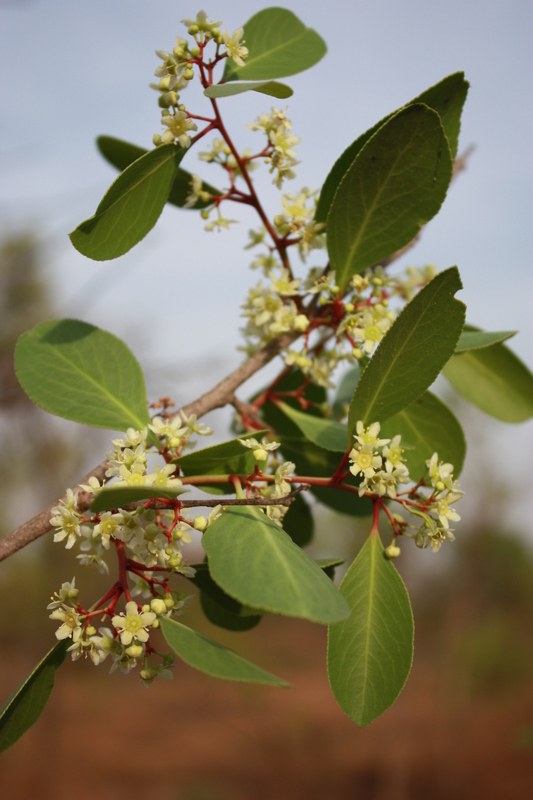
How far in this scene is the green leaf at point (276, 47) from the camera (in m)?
1.00

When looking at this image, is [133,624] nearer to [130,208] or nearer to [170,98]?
[130,208]

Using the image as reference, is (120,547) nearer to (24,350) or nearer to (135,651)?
(135,651)

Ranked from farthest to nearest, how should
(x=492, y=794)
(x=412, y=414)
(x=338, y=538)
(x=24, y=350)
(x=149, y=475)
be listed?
1. (x=338, y=538)
2. (x=492, y=794)
3. (x=412, y=414)
4. (x=24, y=350)
5. (x=149, y=475)

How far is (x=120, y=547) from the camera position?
79 centimetres

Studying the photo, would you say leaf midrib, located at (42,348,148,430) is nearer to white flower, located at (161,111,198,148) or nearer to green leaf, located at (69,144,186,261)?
green leaf, located at (69,144,186,261)

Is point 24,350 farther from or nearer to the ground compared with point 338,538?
farther from the ground

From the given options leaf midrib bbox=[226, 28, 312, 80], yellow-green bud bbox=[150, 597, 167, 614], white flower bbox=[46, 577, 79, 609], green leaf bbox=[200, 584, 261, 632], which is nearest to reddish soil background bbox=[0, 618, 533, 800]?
green leaf bbox=[200, 584, 261, 632]

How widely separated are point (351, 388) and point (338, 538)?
15871mm

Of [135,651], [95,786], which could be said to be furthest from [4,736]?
[95,786]

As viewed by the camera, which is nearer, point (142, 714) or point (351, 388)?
point (351, 388)

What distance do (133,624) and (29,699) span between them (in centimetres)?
22

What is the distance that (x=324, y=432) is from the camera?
1.04 meters

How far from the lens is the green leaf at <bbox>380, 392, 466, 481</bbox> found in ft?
3.68

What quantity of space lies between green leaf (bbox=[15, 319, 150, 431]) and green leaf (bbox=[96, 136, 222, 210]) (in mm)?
344
